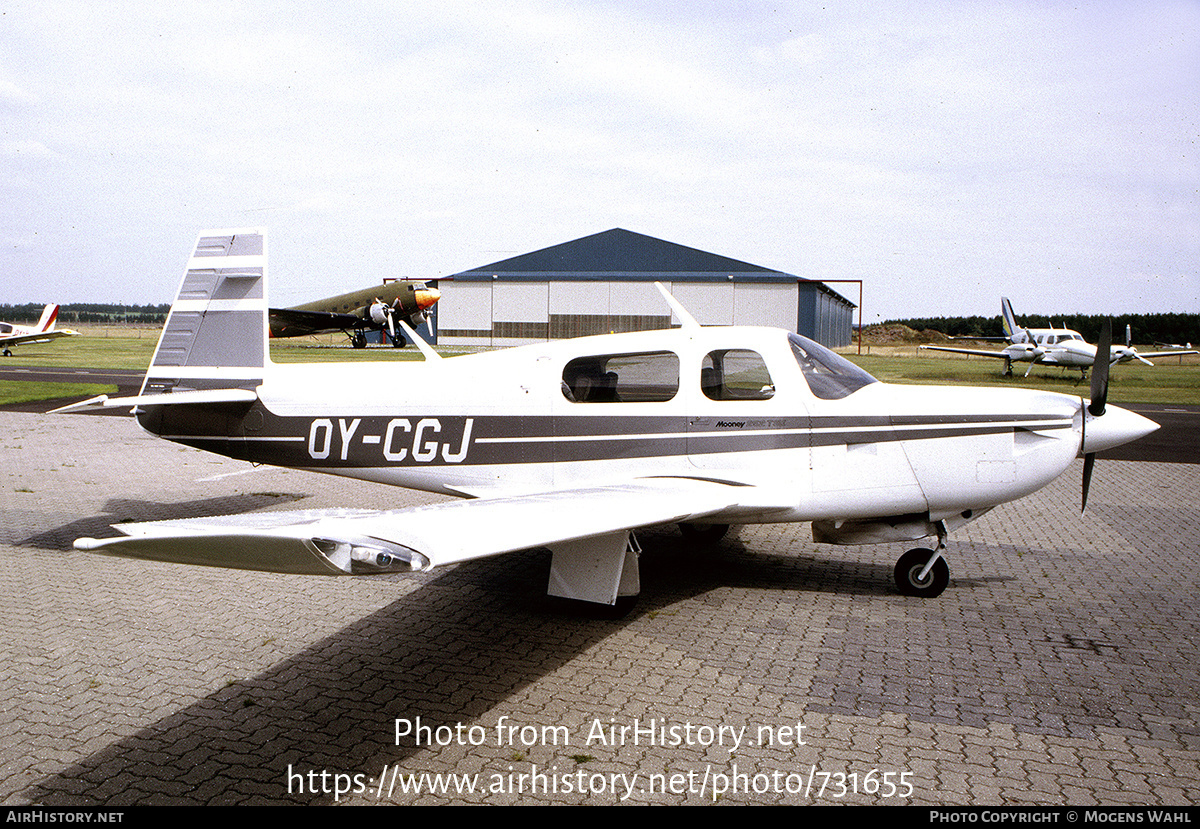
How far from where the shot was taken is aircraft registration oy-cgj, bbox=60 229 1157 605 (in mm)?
5762

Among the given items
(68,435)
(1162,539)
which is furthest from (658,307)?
(1162,539)

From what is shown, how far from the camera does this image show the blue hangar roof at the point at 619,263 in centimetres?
4350

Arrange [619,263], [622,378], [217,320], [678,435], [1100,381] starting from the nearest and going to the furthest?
[1100,381] → [678,435] → [622,378] → [217,320] → [619,263]

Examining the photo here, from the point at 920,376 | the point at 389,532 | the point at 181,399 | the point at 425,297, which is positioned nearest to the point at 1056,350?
the point at 920,376

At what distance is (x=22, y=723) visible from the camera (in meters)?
3.96

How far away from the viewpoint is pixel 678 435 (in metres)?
6.05

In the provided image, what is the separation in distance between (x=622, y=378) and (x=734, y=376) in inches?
34.9

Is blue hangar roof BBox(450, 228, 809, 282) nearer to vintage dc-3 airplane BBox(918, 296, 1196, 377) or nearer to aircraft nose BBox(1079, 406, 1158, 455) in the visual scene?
vintage dc-3 airplane BBox(918, 296, 1196, 377)

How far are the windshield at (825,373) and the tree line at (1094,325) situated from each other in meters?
62.3

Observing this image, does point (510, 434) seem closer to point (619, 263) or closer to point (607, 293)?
point (607, 293)

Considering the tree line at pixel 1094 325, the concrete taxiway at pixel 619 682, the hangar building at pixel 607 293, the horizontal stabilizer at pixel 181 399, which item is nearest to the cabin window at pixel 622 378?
the concrete taxiway at pixel 619 682
